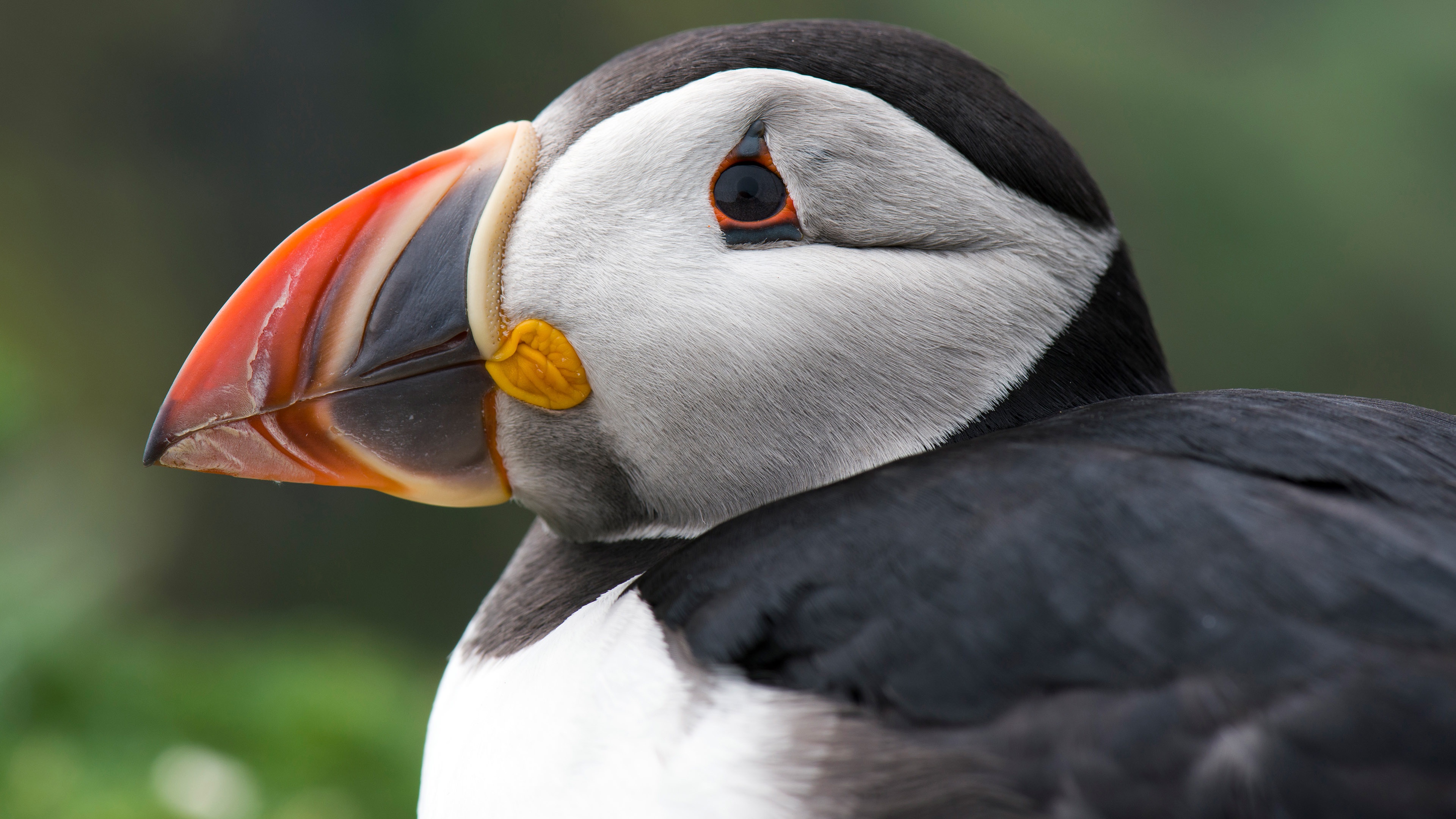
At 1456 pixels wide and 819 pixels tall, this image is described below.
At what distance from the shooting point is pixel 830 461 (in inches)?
68.1

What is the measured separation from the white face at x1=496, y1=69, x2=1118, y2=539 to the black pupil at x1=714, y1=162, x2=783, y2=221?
0.06ft

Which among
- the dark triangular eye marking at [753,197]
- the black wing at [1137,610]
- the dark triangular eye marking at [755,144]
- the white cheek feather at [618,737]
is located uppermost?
the dark triangular eye marking at [755,144]

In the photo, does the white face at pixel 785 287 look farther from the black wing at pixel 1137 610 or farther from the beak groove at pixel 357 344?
the black wing at pixel 1137 610

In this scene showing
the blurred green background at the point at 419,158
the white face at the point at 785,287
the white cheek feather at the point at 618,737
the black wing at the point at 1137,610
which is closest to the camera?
the black wing at the point at 1137,610

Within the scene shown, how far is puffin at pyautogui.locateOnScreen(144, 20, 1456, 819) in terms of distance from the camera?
1215mm

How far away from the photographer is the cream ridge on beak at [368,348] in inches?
68.1

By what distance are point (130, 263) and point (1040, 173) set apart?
16.8 feet

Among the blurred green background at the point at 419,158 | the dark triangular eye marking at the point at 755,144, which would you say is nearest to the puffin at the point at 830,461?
the dark triangular eye marking at the point at 755,144

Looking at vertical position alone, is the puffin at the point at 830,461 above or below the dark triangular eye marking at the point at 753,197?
below

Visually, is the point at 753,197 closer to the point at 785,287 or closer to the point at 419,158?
the point at 785,287

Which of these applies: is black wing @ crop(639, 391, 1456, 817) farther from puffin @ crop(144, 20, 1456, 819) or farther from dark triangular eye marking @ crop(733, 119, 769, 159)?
dark triangular eye marking @ crop(733, 119, 769, 159)

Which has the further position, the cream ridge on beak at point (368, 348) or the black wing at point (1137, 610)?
the cream ridge on beak at point (368, 348)

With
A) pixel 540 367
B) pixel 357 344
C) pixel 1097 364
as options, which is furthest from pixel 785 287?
pixel 357 344

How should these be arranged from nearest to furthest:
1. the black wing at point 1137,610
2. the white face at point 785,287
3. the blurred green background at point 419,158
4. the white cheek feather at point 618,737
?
the black wing at point 1137,610, the white cheek feather at point 618,737, the white face at point 785,287, the blurred green background at point 419,158
